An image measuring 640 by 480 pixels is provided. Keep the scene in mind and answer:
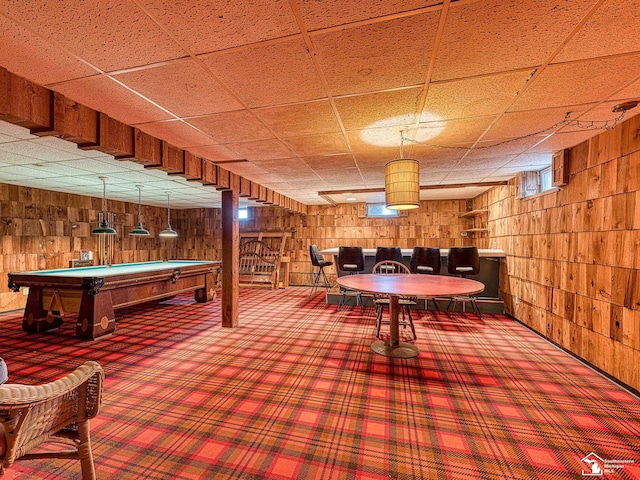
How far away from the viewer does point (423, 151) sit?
3705 millimetres

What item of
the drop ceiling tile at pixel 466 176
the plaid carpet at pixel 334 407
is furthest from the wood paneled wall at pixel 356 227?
the plaid carpet at pixel 334 407

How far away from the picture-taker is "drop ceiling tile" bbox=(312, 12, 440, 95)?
1514mm

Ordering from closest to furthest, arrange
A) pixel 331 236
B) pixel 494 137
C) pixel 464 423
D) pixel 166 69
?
pixel 166 69
pixel 464 423
pixel 494 137
pixel 331 236

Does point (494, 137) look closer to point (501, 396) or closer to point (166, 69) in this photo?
point (501, 396)

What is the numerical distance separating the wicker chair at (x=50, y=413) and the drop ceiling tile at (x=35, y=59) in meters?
1.73

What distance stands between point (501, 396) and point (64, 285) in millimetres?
5170

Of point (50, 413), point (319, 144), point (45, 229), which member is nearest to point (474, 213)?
point (319, 144)

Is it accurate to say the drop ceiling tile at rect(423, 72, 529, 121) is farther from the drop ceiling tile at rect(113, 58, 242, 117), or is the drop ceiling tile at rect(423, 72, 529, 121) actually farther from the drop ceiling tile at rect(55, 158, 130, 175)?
the drop ceiling tile at rect(55, 158, 130, 175)

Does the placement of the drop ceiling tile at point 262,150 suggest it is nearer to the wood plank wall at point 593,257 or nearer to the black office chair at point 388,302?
the black office chair at point 388,302

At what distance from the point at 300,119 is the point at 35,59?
5.88 feet

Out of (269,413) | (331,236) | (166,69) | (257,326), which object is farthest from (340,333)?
(331,236)

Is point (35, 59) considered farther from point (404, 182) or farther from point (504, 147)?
point (504, 147)

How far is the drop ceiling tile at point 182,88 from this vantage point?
1875 millimetres

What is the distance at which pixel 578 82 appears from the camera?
6.73 ft
